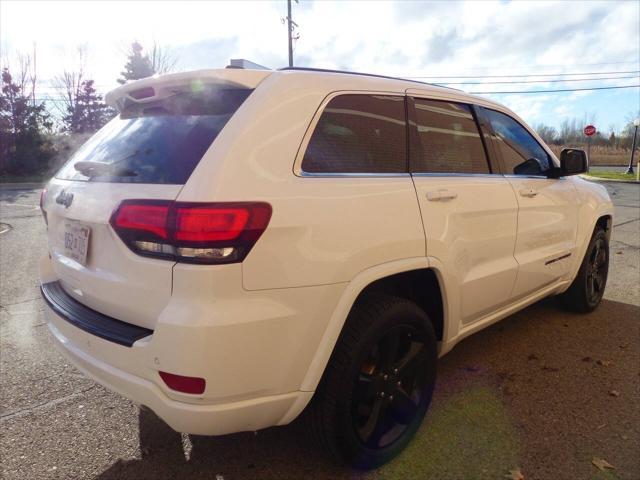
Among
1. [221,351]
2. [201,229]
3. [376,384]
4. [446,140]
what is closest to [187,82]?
[201,229]

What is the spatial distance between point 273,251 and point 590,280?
3604 millimetres

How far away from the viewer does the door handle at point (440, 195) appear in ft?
7.82

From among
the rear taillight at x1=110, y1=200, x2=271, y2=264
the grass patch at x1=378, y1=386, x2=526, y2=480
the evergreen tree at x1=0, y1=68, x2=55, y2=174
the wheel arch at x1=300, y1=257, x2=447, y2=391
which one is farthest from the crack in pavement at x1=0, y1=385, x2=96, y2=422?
the evergreen tree at x1=0, y1=68, x2=55, y2=174

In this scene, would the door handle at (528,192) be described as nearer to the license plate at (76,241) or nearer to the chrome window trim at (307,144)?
the chrome window trim at (307,144)

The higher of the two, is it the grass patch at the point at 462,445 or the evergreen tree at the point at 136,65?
the evergreen tree at the point at 136,65

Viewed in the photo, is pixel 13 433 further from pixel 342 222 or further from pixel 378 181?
pixel 378 181

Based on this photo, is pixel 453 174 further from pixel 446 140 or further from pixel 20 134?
pixel 20 134

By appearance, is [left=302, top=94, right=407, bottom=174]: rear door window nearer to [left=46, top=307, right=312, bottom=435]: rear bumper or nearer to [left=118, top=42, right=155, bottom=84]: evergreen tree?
[left=46, top=307, right=312, bottom=435]: rear bumper

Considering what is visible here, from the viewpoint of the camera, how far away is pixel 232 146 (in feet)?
5.77

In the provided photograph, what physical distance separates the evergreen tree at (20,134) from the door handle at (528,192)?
34.5 meters

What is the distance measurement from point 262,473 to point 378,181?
148 cm

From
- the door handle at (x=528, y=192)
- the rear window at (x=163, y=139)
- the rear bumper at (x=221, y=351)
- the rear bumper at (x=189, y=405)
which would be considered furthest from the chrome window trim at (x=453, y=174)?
the rear bumper at (x=189, y=405)

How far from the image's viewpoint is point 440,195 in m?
2.43

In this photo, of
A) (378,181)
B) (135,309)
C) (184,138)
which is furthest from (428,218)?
(135,309)
